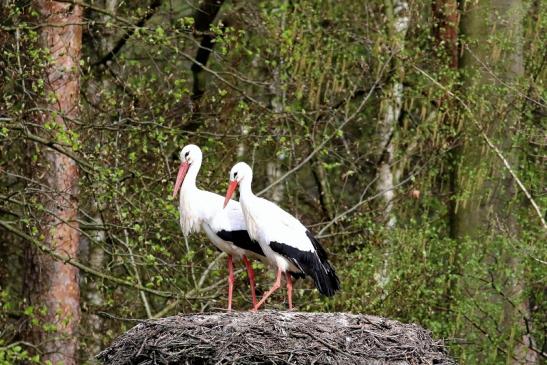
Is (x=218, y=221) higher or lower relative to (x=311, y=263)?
A: higher

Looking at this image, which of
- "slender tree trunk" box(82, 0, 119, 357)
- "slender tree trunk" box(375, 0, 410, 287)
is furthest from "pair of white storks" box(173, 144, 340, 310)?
"slender tree trunk" box(375, 0, 410, 287)

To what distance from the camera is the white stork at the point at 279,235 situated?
12219mm

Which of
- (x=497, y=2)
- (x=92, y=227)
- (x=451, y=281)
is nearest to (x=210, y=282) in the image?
(x=92, y=227)

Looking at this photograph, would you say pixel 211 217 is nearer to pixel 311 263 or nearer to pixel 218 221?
pixel 218 221

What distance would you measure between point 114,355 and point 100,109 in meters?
3.76

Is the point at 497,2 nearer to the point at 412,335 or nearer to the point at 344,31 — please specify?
the point at 344,31

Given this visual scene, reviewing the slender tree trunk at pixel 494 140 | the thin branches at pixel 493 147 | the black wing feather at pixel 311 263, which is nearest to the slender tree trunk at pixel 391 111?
the thin branches at pixel 493 147

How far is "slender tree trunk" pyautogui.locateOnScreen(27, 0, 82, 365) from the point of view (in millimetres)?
14039

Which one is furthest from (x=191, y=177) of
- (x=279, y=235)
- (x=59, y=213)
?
(x=59, y=213)

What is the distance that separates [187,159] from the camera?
12852 millimetres

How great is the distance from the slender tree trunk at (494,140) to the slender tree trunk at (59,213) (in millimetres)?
4348

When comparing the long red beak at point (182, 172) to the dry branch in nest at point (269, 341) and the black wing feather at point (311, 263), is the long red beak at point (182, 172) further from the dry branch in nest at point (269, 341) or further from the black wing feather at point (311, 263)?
the dry branch in nest at point (269, 341)

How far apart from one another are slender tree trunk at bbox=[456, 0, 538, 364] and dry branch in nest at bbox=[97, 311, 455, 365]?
547 cm

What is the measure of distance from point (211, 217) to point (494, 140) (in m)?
5.37
